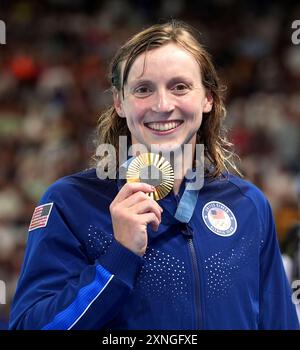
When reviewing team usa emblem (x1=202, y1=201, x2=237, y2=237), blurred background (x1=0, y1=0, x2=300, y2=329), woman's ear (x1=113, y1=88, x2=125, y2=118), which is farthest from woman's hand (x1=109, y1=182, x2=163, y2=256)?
blurred background (x1=0, y1=0, x2=300, y2=329)

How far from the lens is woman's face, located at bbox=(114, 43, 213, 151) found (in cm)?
212

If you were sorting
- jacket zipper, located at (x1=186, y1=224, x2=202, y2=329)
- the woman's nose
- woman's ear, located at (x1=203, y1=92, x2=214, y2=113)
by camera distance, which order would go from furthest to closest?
woman's ear, located at (x1=203, y1=92, x2=214, y2=113) < the woman's nose < jacket zipper, located at (x1=186, y1=224, x2=202, y2=329)

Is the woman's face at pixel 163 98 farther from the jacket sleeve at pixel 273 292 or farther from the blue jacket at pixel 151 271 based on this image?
the jacket sleeve at pixel 273 292

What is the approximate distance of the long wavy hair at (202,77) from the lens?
220 centimetres

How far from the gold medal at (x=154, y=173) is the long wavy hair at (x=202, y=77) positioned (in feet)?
0.84

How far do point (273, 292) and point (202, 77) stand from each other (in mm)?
630

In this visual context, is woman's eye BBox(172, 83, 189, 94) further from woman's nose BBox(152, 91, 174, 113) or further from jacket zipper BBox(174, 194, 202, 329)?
jacket zipper BBox(174, 194, 202, 329)

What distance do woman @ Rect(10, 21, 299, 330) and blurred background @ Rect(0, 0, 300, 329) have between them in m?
3.78

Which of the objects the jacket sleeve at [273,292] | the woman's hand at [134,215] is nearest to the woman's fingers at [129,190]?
the woman's hand at [134,215]

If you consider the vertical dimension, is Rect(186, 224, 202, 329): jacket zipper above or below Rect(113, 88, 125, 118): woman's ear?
below

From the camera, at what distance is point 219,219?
2.21 metres

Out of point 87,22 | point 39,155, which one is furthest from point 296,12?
point 39,155
